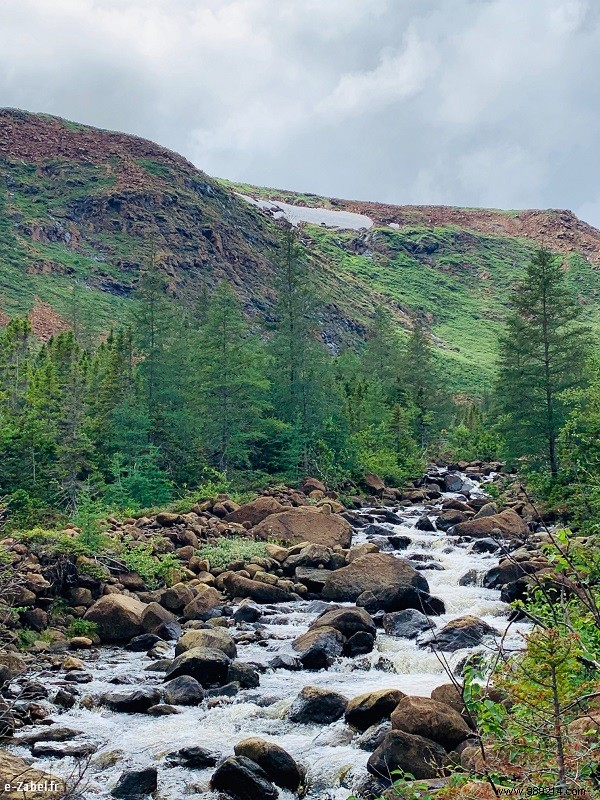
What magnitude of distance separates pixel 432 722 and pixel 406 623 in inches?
225

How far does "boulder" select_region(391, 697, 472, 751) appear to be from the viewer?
342 inches

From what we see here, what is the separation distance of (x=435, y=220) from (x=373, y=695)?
165592mm

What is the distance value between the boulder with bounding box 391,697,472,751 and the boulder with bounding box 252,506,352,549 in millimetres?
11986

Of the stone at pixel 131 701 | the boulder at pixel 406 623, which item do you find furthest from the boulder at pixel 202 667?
the boulder at pixel 406 623

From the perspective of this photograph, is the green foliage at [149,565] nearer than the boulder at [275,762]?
No

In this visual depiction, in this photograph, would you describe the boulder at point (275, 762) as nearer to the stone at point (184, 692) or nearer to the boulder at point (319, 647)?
the stone at point (184, 692)

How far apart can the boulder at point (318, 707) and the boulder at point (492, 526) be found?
42.1 ft

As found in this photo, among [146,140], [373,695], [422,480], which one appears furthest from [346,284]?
[373,695]

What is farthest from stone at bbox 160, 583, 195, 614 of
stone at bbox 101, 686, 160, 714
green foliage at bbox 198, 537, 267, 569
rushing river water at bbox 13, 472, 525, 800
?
stone at bbox 101, 686, 160, 714

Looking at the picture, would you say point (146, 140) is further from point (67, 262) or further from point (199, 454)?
point (199, 454)

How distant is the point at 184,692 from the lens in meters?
11.2

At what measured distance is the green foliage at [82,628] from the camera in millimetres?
14666

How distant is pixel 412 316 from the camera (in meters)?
118

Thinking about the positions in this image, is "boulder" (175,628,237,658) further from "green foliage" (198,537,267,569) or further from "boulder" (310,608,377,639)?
"green foliage" (198,537,267,569)
